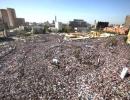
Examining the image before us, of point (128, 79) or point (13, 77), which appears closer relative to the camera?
point (128, 79)

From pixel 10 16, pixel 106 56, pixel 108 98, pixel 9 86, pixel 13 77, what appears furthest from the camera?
pixel 10 16

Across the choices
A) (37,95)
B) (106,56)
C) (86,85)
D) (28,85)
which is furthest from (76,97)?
(106,56)

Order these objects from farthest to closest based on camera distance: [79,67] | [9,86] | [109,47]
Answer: [109,47], [79,67], [9,86]

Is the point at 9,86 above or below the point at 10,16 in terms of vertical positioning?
below

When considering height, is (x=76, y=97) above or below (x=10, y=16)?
below

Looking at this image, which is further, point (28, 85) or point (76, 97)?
point (28, 85)

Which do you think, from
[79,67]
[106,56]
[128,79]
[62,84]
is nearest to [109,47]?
[106,56]

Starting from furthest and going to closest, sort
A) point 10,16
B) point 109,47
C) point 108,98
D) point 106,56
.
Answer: point 10,16 < point 109,47 < point 106,56 < point 108,98

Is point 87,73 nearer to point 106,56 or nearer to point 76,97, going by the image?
point 76,97

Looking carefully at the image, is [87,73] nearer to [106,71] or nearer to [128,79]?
[106,71]
